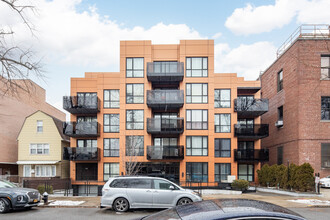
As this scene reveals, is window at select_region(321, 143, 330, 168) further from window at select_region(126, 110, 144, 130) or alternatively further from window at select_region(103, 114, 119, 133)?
window at select_region(103, 114, 119, 133)

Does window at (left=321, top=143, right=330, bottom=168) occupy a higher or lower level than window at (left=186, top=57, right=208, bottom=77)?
lower

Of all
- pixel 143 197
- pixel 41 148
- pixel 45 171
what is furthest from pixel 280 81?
pixel 45 171

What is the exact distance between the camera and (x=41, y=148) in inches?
1254

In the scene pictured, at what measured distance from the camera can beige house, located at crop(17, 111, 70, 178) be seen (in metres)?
31.4

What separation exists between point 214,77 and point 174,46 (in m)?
5.31

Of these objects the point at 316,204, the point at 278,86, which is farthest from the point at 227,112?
the point at 316,204

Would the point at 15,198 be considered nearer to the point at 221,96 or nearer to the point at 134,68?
the point at 134,68

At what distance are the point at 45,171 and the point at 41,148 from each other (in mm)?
2643

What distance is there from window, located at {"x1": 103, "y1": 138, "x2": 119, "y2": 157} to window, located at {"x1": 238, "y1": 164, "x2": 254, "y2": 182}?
1310cm

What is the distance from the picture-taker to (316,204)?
14086mm

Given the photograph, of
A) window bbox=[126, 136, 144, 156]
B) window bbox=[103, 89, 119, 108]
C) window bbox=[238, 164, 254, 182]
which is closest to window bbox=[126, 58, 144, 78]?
window bbox=[103, 89, 119, 108]

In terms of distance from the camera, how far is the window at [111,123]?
29.5 m

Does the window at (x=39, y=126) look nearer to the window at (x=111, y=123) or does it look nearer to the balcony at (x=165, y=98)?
the window at (x=111, y=123)

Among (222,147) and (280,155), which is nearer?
(222,147)
